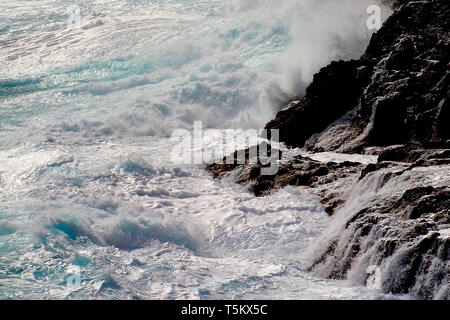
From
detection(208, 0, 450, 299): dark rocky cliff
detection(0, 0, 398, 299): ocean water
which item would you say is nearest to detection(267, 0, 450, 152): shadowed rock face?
detection(208, 0, 450, 299): dark rocky cliff

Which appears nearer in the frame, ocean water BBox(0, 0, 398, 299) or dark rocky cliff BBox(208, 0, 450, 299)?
dark rocky cliff BBox(208, 0, 450, 299)

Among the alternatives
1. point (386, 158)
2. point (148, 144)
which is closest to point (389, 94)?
point (386, 158)

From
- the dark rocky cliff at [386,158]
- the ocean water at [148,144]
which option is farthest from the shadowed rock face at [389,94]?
the ocean water at [148,144]

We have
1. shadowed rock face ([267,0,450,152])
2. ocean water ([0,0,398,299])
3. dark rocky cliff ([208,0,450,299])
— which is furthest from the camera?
shadowed rock face ([267,0,450,152])

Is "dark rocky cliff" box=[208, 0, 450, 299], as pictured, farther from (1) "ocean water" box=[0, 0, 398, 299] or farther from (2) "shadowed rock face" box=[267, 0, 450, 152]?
(1) "ocean water" box=[0, 0, 398, 299]

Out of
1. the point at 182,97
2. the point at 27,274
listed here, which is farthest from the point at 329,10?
the point at 27,274

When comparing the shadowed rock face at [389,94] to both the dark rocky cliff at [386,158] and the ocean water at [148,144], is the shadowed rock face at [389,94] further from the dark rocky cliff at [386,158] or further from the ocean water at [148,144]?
the ocean water at [148,144]

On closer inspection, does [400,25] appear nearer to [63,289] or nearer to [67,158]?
[67,158]
